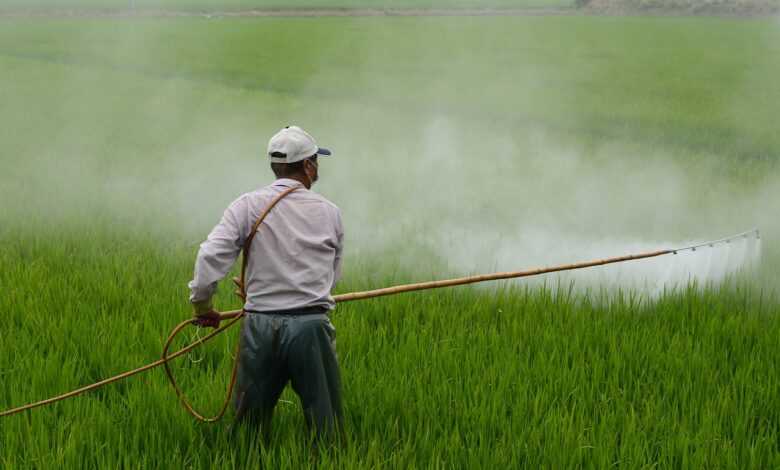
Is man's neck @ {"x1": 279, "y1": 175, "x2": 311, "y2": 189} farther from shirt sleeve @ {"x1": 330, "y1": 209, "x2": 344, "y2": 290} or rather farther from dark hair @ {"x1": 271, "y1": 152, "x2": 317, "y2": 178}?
shirt sleeve @ {"x1": 330, "y1": 209, "x2": 344, "y2": 290}

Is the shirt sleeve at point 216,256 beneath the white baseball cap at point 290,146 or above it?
beneath

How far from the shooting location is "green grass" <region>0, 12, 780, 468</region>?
2910 millimetres

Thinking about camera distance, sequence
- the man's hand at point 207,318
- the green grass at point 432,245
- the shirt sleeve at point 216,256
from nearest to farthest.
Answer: the shirt sleeve at point 216,256, the man's hand at point 207,318, the green grass at point 432,245

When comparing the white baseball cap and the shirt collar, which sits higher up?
the white baseball cap

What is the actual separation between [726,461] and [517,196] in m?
4.67

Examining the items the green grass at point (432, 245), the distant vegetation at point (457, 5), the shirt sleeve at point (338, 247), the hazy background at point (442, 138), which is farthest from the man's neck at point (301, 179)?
the distant vegetation at point (457, 5)

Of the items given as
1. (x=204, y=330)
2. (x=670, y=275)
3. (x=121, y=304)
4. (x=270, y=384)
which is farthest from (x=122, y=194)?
(x=270, y=384)

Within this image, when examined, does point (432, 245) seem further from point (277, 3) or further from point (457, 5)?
point (277, 3)

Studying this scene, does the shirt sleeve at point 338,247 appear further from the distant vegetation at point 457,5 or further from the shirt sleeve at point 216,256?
the distant vegetation at point 457,5

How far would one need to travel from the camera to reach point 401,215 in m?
6.56

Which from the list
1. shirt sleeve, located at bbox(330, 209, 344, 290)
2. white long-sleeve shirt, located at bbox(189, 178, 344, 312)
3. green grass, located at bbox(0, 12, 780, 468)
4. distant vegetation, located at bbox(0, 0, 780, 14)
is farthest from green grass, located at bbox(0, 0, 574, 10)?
white long-sleeve shirt, located at bbox(189, 178, 344, 312)

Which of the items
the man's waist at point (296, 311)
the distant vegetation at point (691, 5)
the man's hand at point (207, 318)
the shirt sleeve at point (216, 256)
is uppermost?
the distant vegetation at point (691, 5)

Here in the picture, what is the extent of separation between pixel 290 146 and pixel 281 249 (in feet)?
1.03

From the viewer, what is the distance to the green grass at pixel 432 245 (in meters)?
→ 2.91
